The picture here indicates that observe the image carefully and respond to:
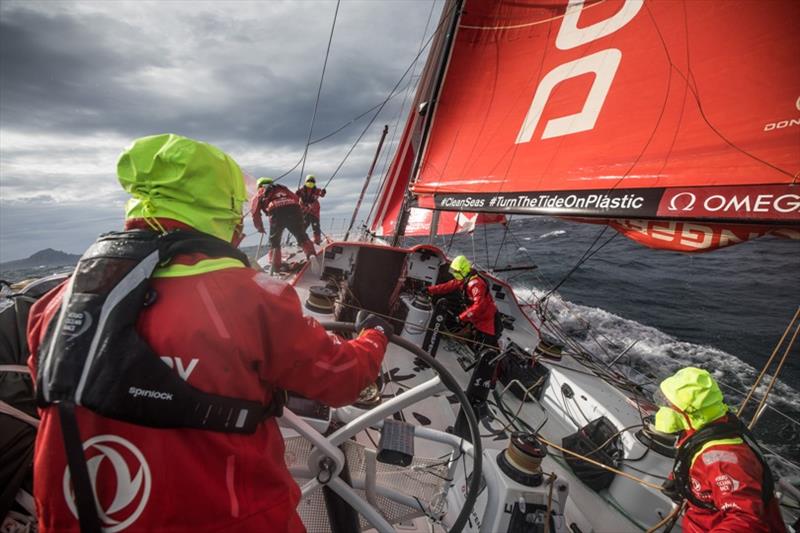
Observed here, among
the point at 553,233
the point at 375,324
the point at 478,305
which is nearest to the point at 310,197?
the point at 478,305

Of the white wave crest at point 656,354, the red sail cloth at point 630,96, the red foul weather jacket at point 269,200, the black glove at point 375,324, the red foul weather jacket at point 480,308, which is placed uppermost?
the red sail cloth at point 630,96

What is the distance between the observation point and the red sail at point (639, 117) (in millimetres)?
1655

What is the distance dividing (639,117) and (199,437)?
9.80 feet

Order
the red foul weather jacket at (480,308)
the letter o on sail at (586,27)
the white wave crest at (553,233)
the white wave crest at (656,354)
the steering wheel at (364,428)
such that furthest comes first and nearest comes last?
the white wave crest at (553,233) < the white wave crest at (656,354) < the red foul weather jacket at (480,308) < the letter o on sail at (586,27) < the steering wheel at (364,428)

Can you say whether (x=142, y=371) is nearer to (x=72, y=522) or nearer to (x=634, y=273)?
(x=72, y=522)

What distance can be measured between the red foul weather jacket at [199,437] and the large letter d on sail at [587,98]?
274 centimetres

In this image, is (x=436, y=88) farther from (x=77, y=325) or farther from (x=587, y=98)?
(x=77, y=325)

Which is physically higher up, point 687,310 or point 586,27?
point 586,27

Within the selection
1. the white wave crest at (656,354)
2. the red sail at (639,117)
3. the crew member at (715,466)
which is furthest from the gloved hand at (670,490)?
the white wave crest at (656,354)

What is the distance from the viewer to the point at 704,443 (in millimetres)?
2133

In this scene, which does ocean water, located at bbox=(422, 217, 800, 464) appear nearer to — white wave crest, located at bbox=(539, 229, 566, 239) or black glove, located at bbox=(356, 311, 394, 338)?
black glove, located at bbox=(356, 311, 394, 338)

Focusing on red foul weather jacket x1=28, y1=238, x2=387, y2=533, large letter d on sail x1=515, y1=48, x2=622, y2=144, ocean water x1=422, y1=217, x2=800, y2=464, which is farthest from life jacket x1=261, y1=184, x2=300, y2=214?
red foul weather jacket x1=28, y1=238, x2=387, y2=533

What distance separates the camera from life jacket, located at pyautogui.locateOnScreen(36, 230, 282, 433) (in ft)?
2.47

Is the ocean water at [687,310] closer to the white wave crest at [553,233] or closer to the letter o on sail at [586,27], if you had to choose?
the letter o on sail at [586,27]
